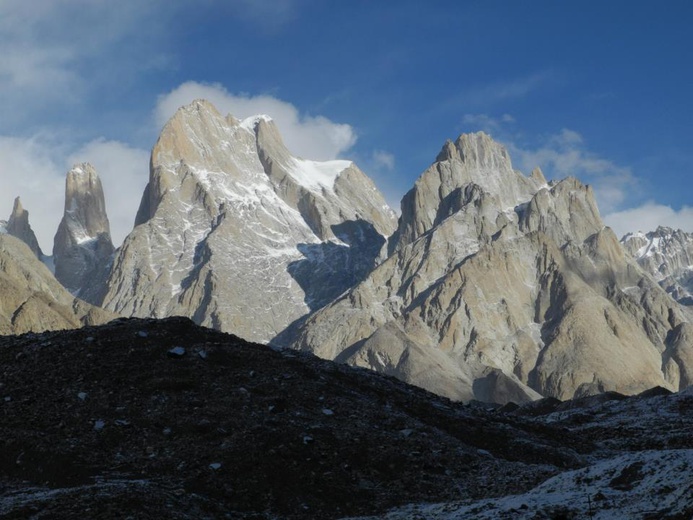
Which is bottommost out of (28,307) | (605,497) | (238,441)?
(605,497)

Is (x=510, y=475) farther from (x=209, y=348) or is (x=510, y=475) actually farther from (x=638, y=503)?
(x=209, y=348)

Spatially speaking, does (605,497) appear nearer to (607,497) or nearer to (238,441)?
(607,497)

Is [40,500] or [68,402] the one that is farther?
[68,402]

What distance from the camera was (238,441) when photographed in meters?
27.1

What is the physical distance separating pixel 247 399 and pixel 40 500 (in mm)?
9873

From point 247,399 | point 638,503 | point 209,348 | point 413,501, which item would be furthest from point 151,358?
point 638,503

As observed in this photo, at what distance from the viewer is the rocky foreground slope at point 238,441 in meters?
22.7

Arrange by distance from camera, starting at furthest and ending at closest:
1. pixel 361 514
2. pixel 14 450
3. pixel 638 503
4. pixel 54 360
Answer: pixel 54 360
pixel 14 450
pixel 361 514
pixel 638 503

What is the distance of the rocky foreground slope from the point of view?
74.3ft

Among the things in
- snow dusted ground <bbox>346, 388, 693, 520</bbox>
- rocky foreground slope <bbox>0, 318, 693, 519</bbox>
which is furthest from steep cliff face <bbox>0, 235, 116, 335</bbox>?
snow dusted ground <bbox>346, 388, 693, 520</bbox>

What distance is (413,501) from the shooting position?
84.5ft

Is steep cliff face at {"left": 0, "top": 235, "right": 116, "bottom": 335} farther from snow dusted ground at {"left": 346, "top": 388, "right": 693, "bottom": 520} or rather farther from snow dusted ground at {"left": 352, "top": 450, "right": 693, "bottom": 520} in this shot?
snow dusted ground at {"left": 352, "top": 450, "right": 693, "bottom": 520}

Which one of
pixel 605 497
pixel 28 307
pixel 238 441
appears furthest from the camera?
pixel 28 307

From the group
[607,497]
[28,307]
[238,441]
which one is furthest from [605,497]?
[28,307]
